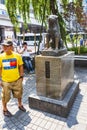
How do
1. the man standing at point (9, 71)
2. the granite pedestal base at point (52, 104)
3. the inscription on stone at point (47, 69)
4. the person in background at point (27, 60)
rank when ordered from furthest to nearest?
the person in background at point (27, 60) → the inscription on stone at point (47, 69) → the granite pedestal base at point (52, 104) → the man standing at point (9, 71)

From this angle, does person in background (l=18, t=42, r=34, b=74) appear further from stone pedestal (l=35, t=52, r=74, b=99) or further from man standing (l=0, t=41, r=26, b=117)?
man standing (l=0, t=41, r=26, b=117)

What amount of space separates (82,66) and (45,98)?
17.6ft

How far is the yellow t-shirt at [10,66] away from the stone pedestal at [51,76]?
681 millimetres

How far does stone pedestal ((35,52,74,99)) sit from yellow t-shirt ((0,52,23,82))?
681mm

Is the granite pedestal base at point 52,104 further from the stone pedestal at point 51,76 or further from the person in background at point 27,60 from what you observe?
the person in background at point 27,60

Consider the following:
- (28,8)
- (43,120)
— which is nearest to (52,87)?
(43,120)

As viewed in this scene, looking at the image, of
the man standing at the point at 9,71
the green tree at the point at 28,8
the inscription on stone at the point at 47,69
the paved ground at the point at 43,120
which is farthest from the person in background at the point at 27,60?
the man standing at the point at 9,71

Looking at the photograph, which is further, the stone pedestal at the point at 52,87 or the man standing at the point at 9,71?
the stone pedestal at the point at 52,87

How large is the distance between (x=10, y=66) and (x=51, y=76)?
1068 millimetres

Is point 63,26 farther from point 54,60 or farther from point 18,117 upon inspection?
point 18,117

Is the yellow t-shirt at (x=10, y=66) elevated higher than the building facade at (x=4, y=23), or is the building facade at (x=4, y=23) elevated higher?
the building facade at (x=4, y=23)

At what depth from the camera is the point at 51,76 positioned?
4426mm

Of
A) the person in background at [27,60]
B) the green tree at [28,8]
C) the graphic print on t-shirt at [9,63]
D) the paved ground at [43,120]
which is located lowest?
the paved ground at [43,120]

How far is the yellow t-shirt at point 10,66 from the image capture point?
3982 millimetres
